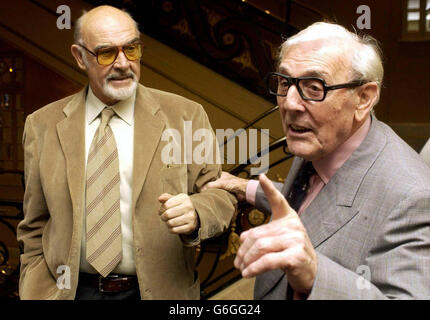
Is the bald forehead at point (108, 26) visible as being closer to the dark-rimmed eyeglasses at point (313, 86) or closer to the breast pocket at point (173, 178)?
the breast pocket at point (173, 178)

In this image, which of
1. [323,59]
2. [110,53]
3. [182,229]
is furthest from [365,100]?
[110,53]

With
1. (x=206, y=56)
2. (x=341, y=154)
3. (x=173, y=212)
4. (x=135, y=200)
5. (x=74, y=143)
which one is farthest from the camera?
(x=206, y=56)

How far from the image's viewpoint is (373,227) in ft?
4.47

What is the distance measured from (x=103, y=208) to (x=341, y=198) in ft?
3.33

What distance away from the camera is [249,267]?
117 cm

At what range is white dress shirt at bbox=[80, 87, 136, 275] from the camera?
204cm

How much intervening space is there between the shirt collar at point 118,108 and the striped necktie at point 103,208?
0.12 metres

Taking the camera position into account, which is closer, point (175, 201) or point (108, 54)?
point (175, 201)

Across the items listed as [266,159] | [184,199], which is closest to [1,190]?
[266,159]

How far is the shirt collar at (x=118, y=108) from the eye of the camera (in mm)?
2117

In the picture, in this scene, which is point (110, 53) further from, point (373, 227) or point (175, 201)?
point (373, 227)

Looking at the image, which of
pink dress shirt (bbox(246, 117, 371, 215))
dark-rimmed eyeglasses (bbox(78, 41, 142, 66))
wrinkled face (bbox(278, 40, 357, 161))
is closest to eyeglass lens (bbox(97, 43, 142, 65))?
dark-rimmed eyeglasses (bbox(78, 41, 142, 66))

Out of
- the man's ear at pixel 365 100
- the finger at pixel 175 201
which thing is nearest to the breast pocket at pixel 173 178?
the finger at pixel 175 201

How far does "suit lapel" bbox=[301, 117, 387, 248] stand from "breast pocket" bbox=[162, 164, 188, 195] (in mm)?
669
